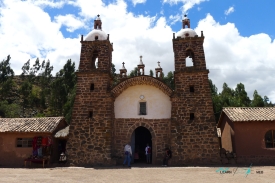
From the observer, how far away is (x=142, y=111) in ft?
55.5

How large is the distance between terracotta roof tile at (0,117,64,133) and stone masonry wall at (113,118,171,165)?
456 centimetres

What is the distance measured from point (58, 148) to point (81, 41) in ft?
26.9

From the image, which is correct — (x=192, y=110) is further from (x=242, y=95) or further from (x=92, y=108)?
(x=242, y=95)

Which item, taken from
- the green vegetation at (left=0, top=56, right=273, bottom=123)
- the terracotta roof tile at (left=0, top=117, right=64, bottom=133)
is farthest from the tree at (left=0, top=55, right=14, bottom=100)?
the terracotta roof tile at (left=0, top=117, right=64, bottom=133)

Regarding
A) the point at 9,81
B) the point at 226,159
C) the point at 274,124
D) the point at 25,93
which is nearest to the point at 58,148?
the point at 226,159

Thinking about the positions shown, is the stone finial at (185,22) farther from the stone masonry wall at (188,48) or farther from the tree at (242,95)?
the tree at (242,95)

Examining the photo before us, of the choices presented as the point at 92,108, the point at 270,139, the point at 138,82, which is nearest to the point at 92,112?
the point at 92,108

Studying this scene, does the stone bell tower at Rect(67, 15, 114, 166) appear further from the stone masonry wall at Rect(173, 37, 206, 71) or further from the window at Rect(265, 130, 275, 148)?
the window at Rect(265, 130, 275, 148)

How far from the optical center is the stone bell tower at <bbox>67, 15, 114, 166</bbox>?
51.0 ft

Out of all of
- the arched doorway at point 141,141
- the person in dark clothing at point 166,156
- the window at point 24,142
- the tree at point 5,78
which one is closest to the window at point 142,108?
the arched doorway at point 141,141

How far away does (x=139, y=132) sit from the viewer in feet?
60.0

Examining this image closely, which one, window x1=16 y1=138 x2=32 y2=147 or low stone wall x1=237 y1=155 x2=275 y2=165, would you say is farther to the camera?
window x1=16 y1=138 x2=32 y2=147

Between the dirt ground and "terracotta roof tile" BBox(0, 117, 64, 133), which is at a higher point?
"terracotta roof tile" BBox(0, 117, 64, 133)

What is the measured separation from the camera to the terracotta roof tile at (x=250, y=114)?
15586 millimetres
